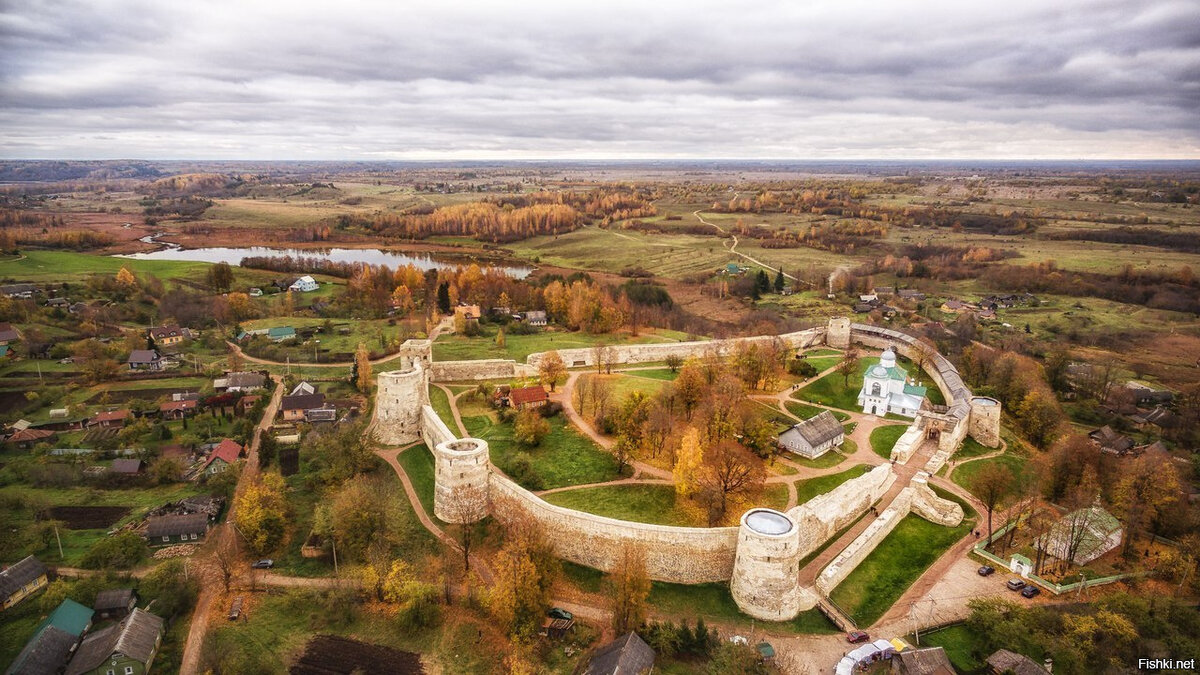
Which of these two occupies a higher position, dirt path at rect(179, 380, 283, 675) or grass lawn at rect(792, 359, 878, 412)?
grass lawn at rect(792, 359, 878, 412)

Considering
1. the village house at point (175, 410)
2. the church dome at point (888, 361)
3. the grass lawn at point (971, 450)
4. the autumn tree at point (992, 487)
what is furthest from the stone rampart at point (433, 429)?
the grass lawn at point (971, 450)

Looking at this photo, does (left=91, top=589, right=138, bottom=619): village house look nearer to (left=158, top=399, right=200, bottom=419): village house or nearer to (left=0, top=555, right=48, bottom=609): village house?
(left=0, top=555, right=48, bottom=609): village house

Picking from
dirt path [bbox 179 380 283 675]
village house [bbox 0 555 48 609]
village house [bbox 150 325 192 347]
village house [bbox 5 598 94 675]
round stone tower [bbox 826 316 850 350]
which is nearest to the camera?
village house [bbox 5 598 94 675]

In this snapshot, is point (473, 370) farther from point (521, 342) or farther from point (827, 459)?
point (827, 459)

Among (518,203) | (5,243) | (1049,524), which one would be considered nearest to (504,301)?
(1049,524)

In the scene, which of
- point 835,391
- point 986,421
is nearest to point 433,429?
point 835,391

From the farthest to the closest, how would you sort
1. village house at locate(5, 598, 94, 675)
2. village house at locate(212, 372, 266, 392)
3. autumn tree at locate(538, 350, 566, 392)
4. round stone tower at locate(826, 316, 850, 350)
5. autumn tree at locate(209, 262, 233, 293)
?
autumn tree at locate(209, 262, 233, 293)
round stone tower at locate(826, 316, 850, 350)
village house at locate(212, 372, 266, 392)
autumn tree at locate(538, 350, 566, 392)
village house at locate(5, 598, 94, 675)

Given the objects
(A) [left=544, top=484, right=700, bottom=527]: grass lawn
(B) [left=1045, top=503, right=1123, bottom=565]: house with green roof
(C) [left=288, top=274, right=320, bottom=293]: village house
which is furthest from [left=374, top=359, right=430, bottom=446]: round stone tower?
(C) [left=288, top=274, right=320, bottom=293]: village house
